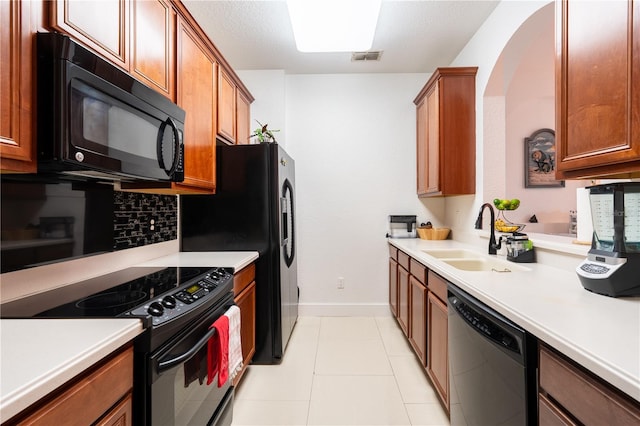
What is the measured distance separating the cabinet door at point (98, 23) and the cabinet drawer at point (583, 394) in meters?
1.82

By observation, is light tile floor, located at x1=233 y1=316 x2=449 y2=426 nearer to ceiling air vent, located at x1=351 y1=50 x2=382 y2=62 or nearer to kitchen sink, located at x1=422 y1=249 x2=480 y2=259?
kitchen sink, located at x1=422 y1=249 x2=480 y2=259

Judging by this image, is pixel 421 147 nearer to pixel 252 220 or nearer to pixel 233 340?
pixel 252 220

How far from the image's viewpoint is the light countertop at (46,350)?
24.7 inches

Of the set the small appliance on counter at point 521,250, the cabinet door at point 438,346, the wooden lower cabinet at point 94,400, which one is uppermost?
the small appliance on counter at point 521,250

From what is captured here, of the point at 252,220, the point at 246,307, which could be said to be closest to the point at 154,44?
the point at 252,220

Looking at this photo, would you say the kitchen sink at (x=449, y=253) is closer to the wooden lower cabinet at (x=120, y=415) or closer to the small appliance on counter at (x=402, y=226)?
the small appliance on counter at (x=402, y=226)

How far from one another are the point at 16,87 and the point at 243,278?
155 centimetres

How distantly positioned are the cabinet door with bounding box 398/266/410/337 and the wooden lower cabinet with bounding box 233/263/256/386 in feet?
4.29

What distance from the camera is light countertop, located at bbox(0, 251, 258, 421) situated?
0.63 m

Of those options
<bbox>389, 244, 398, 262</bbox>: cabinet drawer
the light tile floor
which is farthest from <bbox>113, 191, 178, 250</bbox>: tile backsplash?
<bbox>389, 244, 398, 262</bbox>: cabinet drawer

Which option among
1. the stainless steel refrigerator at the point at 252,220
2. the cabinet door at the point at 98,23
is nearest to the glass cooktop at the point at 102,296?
the stainless steel refrigerator at the point at 252,220

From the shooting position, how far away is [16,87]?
0.91 meters

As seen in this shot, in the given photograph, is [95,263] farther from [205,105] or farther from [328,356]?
[328,356]

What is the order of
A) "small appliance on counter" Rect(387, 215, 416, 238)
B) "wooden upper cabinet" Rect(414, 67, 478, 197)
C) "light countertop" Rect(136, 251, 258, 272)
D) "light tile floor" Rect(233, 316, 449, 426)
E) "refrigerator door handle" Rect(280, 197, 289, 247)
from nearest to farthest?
"light tile floor" Rect(233, 316, 449, 426)
"light countertop" Rect(136, 251, 258, 272)
"refrigerator door handle" Rect(280, 197, 289, 247)
"wooden upper cabinet" Rect(414, 67, 478, 197)
"small appliance on counter" Rect(387, 215, 416, 238)
